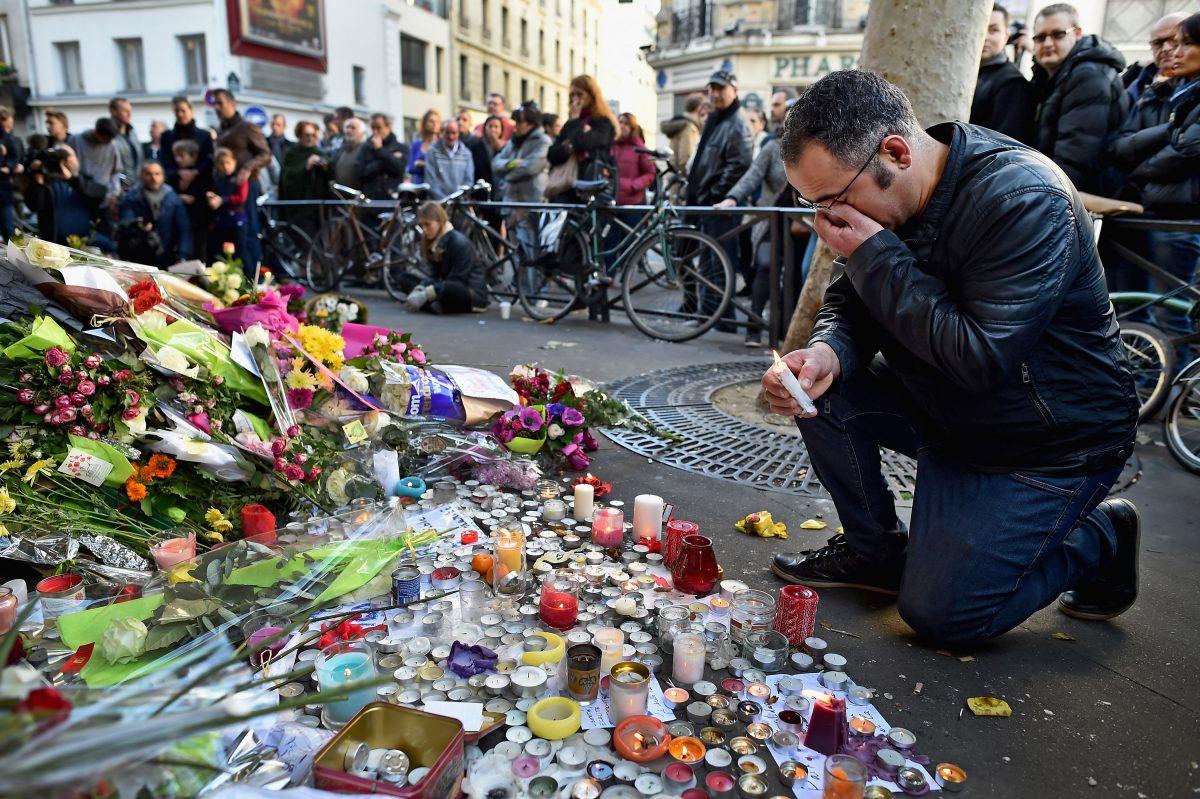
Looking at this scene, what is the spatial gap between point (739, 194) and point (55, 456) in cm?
539

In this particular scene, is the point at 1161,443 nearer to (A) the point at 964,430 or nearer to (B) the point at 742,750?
(A) the point at 964,430

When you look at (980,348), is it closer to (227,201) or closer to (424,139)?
(227,201)

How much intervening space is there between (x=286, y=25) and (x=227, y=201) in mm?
20322

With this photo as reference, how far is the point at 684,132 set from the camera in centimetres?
941

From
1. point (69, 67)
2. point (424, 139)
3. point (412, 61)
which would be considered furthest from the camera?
point (412, 61)

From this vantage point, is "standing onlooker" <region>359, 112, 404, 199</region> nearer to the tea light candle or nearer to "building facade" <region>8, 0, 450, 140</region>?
the tea light candle

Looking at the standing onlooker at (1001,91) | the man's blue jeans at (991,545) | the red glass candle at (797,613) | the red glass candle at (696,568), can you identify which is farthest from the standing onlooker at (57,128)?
the man's blue jeans at (991,545)

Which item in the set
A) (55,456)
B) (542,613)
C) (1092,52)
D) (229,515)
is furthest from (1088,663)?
(1092,52)

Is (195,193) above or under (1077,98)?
under

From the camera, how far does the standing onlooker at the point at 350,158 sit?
31.3ft

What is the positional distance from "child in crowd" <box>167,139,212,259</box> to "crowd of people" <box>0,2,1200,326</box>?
0.06 ft

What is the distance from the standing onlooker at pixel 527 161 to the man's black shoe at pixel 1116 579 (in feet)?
23.0

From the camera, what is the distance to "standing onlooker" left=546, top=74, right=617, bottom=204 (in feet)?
24.1

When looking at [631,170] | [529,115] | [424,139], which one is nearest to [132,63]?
[424,139]
